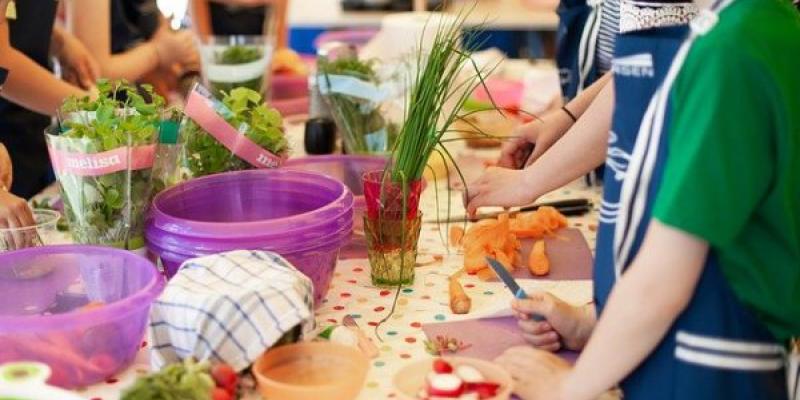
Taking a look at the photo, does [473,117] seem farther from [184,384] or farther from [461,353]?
[184,384]

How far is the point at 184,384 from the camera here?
961 mm

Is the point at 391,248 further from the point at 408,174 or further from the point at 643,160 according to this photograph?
the point at 643,160

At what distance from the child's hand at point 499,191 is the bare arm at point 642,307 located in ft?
1.44

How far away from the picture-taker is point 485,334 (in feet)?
4.08

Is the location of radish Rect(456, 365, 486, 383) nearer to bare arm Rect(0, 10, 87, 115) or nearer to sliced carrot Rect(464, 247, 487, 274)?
sliced carrot Rect(464, 247, 487, 274)

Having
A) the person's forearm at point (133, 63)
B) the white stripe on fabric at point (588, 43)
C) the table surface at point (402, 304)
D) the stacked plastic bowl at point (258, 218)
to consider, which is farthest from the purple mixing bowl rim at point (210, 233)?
the person's forearm at point (133, 63)

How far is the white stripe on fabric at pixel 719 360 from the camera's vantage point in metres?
0.98

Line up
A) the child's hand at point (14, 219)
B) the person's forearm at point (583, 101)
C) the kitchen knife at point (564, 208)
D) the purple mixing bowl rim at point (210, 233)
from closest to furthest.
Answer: the purple mixing bowl rim at point (210, 233)
the child's hand at point (14, 219)
the person's forearm at point (583, 101)
the kitchen knife at point (564, 208)

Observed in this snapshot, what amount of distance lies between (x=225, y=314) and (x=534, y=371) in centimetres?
36

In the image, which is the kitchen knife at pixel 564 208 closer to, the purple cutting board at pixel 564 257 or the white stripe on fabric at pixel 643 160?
the purple cutting board at pixel 564 257

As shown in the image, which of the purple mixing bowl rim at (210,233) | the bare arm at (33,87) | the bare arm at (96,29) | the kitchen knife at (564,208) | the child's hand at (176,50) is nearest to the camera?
the purple mixing bowl rim at (210,233)

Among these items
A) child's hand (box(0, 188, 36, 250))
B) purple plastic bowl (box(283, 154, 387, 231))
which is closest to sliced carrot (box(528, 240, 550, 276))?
purple plastic bowl (box(283, 154, 387, 231))

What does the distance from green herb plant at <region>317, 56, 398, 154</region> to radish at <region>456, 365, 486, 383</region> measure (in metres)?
0.93

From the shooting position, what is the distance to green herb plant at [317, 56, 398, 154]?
1.93 metres
